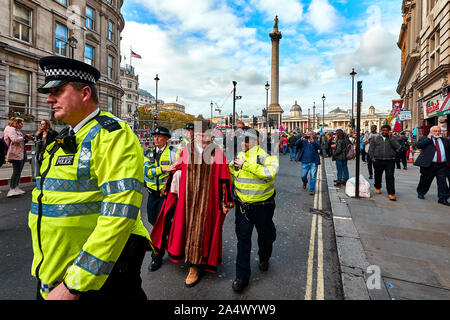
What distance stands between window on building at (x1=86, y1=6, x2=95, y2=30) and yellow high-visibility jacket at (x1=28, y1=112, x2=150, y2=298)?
28.9 metres

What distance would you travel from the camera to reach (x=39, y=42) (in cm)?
1888

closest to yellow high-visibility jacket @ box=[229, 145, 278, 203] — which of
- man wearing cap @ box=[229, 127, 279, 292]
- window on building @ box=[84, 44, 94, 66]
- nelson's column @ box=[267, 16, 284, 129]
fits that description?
man wearing cap @ box=[229, 127, 279, 292]

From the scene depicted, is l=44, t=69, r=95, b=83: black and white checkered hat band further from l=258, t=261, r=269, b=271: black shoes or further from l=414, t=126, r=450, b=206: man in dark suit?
l=414, t=126, r=450, b=206: man in dark suit

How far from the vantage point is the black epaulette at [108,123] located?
4.52 feet

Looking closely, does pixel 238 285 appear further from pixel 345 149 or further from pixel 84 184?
pixel 345 149

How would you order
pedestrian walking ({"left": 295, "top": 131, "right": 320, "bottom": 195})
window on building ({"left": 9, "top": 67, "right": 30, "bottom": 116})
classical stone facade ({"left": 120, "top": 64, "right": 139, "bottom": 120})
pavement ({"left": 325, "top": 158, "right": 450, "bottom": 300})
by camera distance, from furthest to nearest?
classical stone facade ({"left": 120, "top": 64, "right": 139, "bottom": 120}), window on building ({"left": 9, "top": 67, "right": 30, "bottom": 116}), pedestrian walking ({"left": 295, "top": 131, "right": 320, "bottom": 195}), pavement ({"left": 325, "top": 158, "right": 450, "bottom": 300})

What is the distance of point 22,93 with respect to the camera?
17.7 metres

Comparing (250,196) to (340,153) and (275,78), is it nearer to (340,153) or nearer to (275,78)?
(340,153)

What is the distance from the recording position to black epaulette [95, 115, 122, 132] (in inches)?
54.2

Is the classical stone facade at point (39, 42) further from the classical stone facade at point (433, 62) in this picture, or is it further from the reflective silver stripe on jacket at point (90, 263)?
the classical stone facade at point (433, 62)

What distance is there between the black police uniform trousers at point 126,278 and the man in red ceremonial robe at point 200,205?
1.52 m

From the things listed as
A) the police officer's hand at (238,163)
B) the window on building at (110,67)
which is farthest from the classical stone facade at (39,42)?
the police officer's hand at (238,163)

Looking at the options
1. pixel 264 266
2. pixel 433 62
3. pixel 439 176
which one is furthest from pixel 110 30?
pixel 264 266
